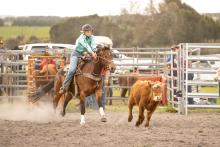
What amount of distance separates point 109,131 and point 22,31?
44225 millimetres

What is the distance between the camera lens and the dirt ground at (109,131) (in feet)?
36.6

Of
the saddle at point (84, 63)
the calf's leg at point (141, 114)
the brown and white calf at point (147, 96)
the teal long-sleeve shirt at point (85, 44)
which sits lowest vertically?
the calf's leg at point (141, 114)

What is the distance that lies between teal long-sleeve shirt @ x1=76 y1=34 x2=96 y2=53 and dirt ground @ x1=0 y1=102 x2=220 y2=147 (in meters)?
1.60

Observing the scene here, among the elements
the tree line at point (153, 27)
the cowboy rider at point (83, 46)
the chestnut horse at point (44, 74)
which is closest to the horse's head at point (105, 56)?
the cowboy rider at point (83, 46)

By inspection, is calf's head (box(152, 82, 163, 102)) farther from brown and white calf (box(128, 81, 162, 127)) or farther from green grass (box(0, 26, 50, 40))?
green grass (box(0, 26, 50, 40))

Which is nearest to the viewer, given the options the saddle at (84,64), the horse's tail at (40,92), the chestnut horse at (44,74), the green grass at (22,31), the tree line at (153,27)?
the saddle at (84,64)

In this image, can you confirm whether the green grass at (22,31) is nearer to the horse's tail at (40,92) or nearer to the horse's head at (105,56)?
the horse's tail at (40,92)

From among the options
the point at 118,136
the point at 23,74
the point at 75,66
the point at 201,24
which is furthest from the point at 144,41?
the point at 118,136

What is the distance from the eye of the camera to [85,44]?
14.9m

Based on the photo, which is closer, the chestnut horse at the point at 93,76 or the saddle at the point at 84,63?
the chestnut horse at the point at 93,76

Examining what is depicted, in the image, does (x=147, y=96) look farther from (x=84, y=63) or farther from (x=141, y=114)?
(x=84, y=63)

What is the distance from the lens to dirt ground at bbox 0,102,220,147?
36.6 ft

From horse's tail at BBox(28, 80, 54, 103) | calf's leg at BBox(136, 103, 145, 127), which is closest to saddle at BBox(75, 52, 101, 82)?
calf's leg at BBox(136, 103, 145, 127)

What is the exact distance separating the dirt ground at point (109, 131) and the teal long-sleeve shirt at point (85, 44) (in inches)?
63.0
